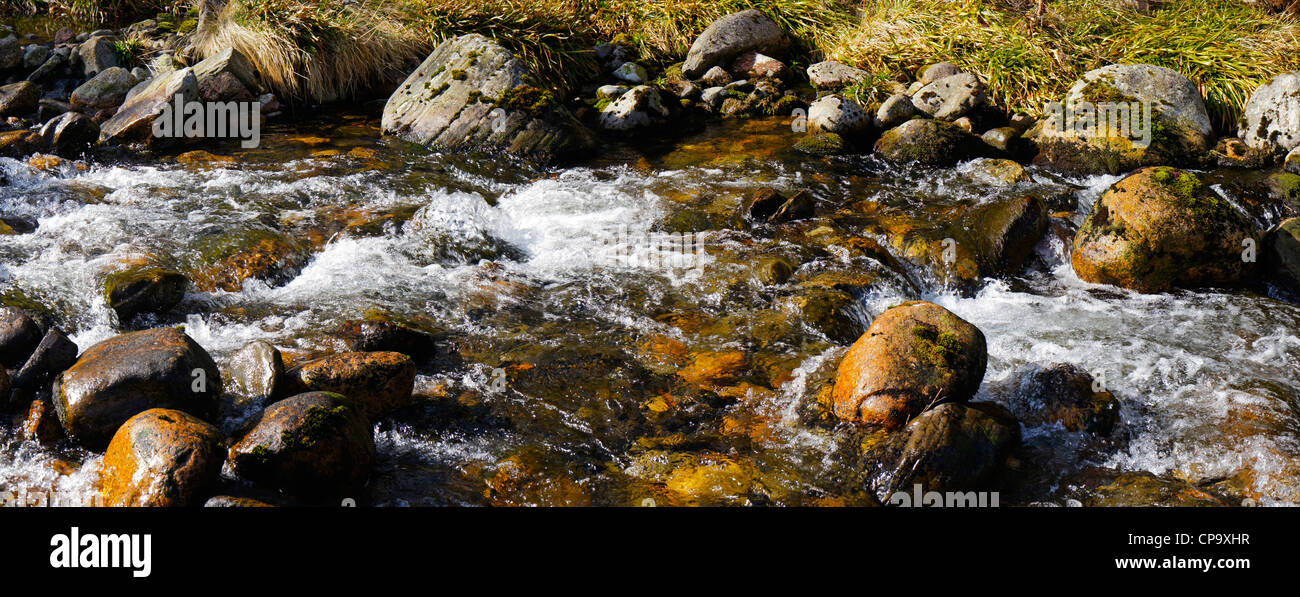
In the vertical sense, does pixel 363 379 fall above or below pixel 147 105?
below

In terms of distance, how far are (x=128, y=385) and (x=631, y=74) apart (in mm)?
8413

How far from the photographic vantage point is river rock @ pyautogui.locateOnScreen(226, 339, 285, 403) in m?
4.60

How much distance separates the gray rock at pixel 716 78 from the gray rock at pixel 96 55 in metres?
7.77

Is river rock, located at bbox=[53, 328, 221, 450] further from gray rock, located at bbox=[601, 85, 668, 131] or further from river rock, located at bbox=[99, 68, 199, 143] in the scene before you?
gray rock, located at bbox=[601, 85, 668, 131]

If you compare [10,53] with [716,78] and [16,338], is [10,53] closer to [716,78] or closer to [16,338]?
[16,338]

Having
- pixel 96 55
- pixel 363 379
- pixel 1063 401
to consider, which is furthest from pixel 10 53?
pixel 1063 401

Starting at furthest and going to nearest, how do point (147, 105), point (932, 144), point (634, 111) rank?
point (634, 111) < point (147, 105) < point (932, 144)

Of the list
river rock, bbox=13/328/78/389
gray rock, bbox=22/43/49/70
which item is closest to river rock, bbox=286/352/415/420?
river rock, bbox=13/328/78/389

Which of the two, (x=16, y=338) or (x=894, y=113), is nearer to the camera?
(x=16, y=338)

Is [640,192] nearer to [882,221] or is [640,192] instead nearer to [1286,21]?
[882,221]

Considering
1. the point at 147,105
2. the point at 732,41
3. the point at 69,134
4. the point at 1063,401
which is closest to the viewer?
the point at 1063,401

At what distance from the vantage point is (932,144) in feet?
29.9

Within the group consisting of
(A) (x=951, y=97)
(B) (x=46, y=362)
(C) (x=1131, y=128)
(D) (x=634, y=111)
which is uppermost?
(A) (x=951, y=97)
